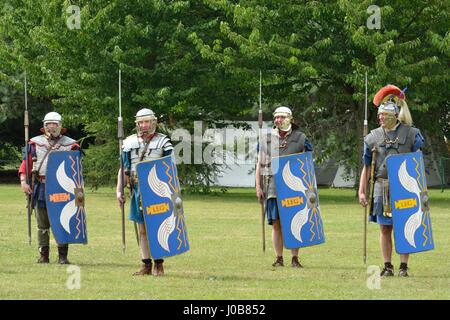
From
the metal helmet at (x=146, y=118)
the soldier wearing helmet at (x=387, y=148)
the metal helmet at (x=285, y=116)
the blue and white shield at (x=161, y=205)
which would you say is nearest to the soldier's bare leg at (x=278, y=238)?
the metal helmet at (x=285, y=116)

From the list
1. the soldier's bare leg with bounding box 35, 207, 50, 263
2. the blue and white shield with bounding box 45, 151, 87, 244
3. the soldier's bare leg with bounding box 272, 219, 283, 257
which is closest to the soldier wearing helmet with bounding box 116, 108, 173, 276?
the blue and white shield with bounding box 45, 151, 87, 244

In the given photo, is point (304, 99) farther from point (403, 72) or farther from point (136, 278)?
point (136, 278)

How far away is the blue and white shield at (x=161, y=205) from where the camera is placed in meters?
12.8

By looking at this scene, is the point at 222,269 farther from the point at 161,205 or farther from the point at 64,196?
the point at 64,196

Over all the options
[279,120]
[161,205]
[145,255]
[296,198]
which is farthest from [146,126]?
[296,198]

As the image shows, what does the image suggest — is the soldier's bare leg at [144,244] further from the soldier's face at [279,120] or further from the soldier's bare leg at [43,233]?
the soldier's face at [279,120]

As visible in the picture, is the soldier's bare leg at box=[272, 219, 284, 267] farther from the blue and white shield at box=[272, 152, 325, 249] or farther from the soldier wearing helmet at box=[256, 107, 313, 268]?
the blue and white shield at box=[272, 152, 325, 249]

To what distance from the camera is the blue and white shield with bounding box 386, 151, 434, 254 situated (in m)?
12.9

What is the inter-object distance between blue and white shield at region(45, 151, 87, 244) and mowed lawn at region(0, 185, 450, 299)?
37 cm

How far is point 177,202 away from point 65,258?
217cm

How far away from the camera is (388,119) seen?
514 inches

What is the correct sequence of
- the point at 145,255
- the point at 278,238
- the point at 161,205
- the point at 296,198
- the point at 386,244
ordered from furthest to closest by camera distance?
1. the point at 278,238
2. the point at 296,198
3. the point at 386,244
4. the point at 145,255
5. the point at 161,205

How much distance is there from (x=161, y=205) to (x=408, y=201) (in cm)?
245

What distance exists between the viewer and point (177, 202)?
12883 millimetres
